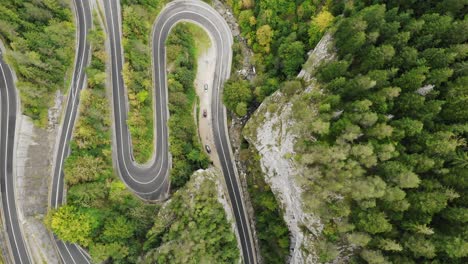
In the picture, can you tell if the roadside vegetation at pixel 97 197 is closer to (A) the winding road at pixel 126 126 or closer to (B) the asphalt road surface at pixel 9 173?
(A) the winding road at pixel 126 126

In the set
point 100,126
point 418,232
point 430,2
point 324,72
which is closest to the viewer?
point 418,232

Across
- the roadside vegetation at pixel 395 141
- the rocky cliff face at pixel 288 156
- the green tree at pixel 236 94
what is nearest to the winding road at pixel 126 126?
the green tree at pixel 236 94

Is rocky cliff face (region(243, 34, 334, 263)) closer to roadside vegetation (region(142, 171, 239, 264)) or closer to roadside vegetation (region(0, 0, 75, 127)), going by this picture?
roadside vegetation (region(142, 171, 239, 264))

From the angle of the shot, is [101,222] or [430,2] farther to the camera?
[101,222]

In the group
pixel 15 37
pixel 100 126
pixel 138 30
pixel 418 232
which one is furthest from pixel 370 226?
pixel 15 37

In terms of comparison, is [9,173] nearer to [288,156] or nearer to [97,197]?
[97,197]

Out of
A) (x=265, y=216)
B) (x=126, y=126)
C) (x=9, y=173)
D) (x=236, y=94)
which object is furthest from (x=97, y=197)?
(x=236, y=94)

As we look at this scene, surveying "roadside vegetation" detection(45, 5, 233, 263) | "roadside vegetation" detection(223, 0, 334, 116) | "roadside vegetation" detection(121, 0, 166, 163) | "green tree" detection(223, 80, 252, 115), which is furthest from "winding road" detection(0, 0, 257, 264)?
"roadside vegetation" detection(223, 0, 334, 116)

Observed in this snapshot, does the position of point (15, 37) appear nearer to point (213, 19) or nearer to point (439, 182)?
point (213, 19)
